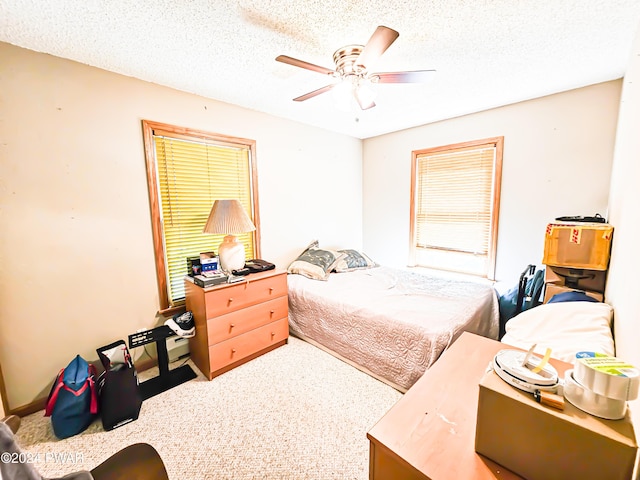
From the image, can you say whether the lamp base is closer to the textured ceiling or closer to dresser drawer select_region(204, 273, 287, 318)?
dresser drawer select_region(204, 273, 287, 318)

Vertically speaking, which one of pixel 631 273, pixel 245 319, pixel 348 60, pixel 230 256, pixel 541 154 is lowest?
pixel 245 319

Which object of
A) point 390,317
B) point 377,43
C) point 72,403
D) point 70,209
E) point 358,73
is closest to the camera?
point 377,43

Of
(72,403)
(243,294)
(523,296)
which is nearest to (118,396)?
(72,403)

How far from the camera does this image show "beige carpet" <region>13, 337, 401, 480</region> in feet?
4.64

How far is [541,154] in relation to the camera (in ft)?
8.46

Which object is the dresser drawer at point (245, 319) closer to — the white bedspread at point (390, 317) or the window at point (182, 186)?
the white bedspread at point (390, 317)

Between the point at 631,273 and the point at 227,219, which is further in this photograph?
the point at 227,219

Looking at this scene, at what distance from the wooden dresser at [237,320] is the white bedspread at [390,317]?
0.30 metres

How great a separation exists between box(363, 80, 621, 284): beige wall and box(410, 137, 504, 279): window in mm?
95

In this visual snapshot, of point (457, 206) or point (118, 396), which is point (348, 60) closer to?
point (457, 206)

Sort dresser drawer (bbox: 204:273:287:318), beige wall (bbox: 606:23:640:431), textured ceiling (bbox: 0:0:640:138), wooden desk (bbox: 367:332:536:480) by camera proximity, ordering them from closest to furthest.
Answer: wooden desk (bbox: 367:332:536:480)
beige wall (bbox: 606:23:640:431)
textured ceiling (bbox: 0:0:640:138)
dresser drawer (bbox: 204:273:287:318)

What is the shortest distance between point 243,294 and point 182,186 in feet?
3.78

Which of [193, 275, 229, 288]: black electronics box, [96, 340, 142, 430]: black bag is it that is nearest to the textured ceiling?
[193, 275, 229, 288]: black electronics box

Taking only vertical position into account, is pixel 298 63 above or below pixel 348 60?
below
